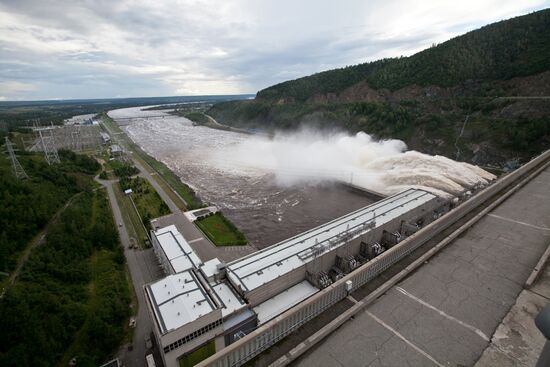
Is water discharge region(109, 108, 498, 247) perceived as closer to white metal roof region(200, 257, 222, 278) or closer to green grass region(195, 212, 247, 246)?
green grass region(195, 212, 247, 246)

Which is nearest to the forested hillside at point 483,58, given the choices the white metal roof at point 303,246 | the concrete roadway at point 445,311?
the white metal roof at point 303,246

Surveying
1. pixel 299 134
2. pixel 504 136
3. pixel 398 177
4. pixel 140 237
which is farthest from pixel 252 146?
pixel 504 136

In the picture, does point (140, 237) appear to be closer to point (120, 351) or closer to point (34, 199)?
point (34, 199)

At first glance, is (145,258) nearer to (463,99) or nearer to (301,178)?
(301,178)

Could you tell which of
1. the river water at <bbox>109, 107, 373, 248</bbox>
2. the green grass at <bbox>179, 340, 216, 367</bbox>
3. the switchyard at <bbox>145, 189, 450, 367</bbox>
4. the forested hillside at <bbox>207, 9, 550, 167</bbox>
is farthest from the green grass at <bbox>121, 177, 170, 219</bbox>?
the forested hillside at <bbox>207, 9, 550, 167</bbox>

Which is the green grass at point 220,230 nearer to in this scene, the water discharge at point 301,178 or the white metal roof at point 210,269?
the water discharge at point 301,178

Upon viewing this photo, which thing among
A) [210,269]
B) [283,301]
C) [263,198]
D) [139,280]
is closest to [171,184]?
[263,198]

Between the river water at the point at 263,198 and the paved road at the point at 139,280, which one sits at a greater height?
the river water at the point at 263,198
